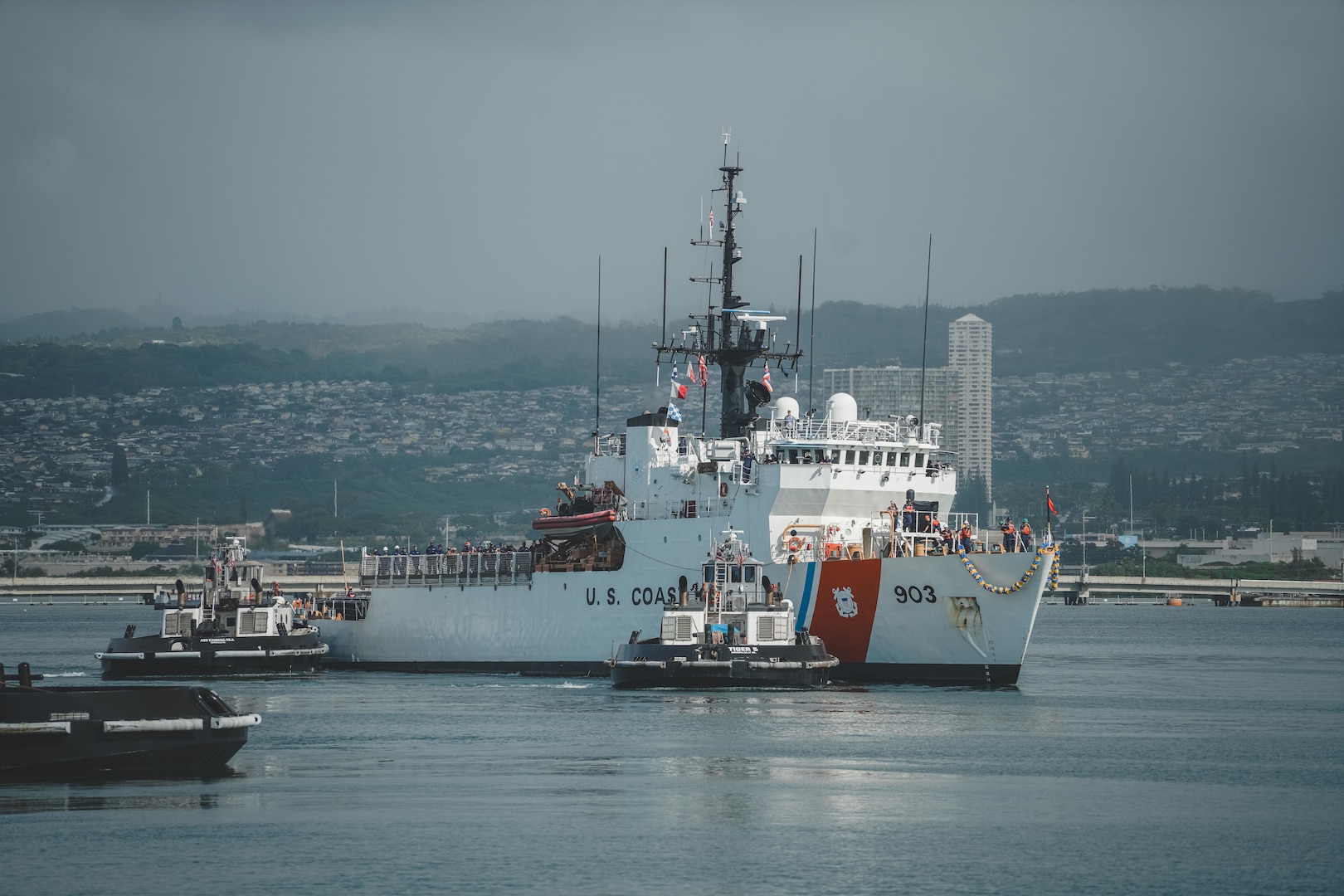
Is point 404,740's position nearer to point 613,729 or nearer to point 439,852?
point 613,729

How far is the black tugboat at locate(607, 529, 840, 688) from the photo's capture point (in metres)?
45.2

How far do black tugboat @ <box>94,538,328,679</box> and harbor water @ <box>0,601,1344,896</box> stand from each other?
6011 millimetres

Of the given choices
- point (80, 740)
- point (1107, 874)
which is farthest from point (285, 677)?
point (1107, 874)

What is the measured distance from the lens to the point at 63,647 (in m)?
79.9

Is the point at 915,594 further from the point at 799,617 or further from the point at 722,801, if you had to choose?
the point at 722,801

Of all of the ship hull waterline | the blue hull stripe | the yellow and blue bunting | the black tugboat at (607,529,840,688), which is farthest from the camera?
the blue hull stripe

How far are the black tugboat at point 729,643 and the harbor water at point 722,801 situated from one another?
70cm

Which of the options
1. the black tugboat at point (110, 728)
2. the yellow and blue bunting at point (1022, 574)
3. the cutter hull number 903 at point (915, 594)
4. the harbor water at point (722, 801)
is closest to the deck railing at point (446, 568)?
the harbor water at point (722, 801)

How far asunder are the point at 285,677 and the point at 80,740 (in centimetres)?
2702

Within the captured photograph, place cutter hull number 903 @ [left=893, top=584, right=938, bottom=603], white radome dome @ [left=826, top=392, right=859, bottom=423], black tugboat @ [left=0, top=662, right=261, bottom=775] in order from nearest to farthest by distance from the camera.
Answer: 1. black tugboat @ [left=0, top=662, right=261, bottom=775]
2. cutter hull number 903 @ [left=893, top=584, right=938, bottom=603]
3. white radome dome @ [left=826, top=392, right=859, bottom=423]

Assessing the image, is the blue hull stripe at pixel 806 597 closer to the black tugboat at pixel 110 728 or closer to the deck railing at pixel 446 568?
the deck railing at pixel 446 568

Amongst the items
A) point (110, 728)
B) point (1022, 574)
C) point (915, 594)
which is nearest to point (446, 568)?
point (915, 594)

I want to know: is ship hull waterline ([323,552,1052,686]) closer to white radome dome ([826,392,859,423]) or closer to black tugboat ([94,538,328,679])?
black tugboat ([94,538,328,679])

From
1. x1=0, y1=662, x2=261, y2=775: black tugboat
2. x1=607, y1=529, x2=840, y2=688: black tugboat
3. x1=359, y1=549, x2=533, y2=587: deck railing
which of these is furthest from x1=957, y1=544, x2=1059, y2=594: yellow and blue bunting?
x1=0, y1=662, x2=261, y2=775: black tugboat
